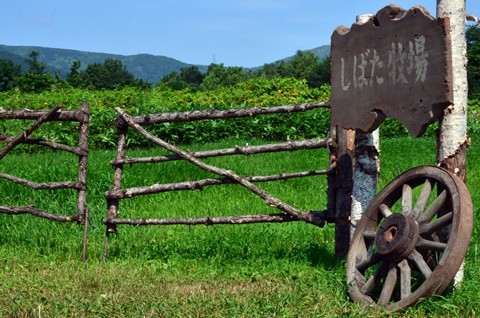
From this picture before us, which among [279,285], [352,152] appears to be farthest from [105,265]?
[352,152]

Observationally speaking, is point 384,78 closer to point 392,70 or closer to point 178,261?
point 392,70

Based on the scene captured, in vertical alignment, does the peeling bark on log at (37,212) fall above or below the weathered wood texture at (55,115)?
below

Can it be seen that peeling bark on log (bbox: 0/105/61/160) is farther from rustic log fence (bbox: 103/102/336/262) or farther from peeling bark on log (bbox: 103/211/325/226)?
peeling bark on log (bbox: 103/211/325/226)

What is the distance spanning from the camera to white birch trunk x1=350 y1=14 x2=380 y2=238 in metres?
5.05

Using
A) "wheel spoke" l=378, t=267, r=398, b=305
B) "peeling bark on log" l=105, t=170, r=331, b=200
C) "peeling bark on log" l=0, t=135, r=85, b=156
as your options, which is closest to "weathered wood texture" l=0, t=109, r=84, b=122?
"peeling bark on log" l=0, t=135, r=85, b=156

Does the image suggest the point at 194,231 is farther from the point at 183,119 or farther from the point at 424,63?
the point at 424,63

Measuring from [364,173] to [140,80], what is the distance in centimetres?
4847

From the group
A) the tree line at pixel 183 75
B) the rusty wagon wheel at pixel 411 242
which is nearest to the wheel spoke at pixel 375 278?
the rusty wagon wheel at pixel 411 242

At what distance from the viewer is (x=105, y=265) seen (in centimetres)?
554

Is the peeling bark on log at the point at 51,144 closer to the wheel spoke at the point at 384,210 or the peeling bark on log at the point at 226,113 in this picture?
the peeling bark on log at the point at 226,113

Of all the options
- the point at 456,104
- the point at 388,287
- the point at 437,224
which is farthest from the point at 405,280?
the point at 456,104

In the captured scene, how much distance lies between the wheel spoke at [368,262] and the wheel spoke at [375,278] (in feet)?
0.22

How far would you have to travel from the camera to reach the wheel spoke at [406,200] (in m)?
4.20

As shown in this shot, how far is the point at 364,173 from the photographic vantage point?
504cm
